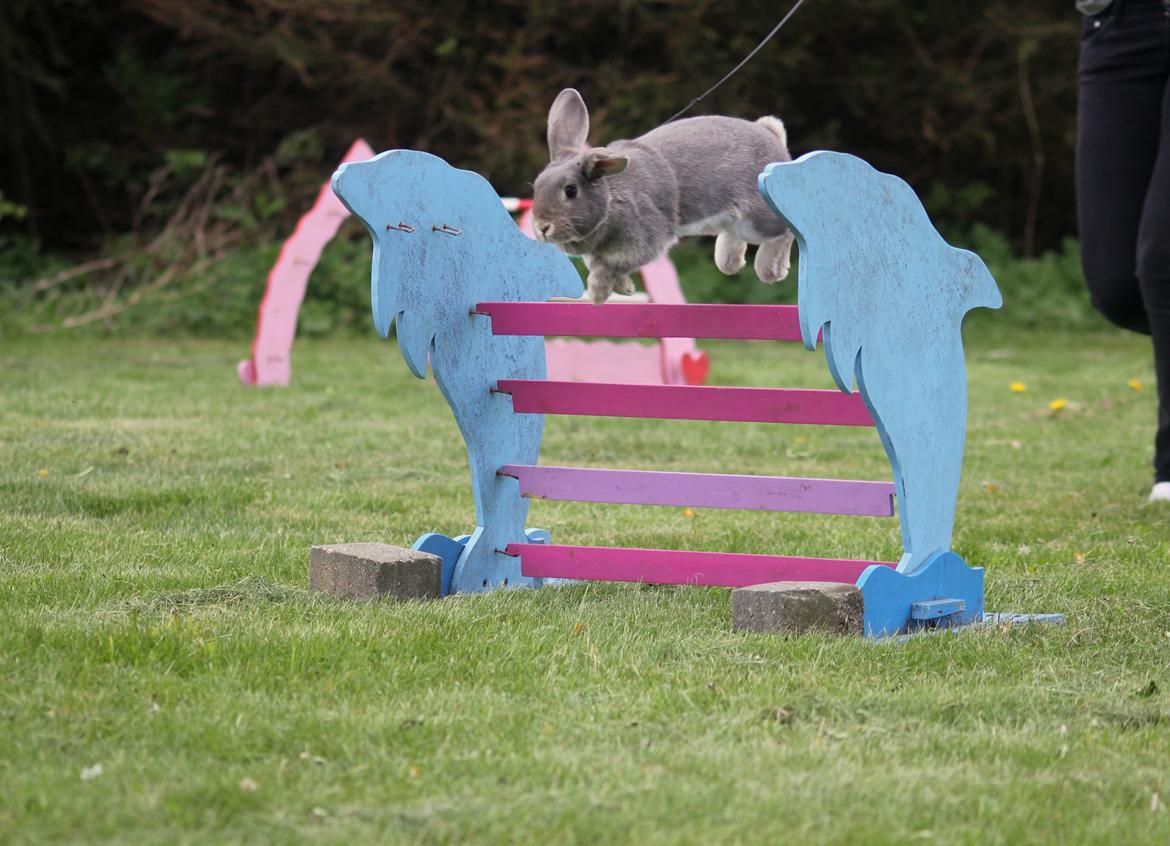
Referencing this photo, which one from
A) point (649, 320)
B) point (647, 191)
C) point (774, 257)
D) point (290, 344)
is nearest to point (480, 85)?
point (290, 344)

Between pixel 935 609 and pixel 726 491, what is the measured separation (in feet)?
1.81

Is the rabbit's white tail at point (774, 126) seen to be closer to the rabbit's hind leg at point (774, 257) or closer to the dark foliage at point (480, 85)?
the rabbit's hind leg at point (774, 257)

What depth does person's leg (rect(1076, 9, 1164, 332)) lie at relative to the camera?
4.87 metres

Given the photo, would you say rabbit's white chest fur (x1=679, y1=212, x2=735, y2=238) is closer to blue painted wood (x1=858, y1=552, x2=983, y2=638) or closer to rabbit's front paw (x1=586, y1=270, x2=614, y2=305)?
rabbit's front paw (x1=586, y1=270, x2=614, y2=305)

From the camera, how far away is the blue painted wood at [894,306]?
308 centimetres

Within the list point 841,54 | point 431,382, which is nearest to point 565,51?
point 841,54

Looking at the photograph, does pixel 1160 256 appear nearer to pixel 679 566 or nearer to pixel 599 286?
pixel 679 566

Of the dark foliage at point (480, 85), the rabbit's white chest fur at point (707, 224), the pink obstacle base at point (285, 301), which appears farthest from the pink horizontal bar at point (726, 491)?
the dark foliage at point (480, 85)

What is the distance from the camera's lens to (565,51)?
14.7 meters

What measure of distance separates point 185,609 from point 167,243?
10.0m

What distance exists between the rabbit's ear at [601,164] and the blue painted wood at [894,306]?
12.6 inches

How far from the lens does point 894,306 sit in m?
3.31

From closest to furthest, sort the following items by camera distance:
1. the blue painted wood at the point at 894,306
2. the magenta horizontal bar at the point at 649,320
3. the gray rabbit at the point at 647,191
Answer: the blue painted wood at the point at 894,306 → the gray rabbit at the point at 647,191 → the magenta horizontal bar at the point at 649,320

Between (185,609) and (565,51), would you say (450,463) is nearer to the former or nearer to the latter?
(185,609)
